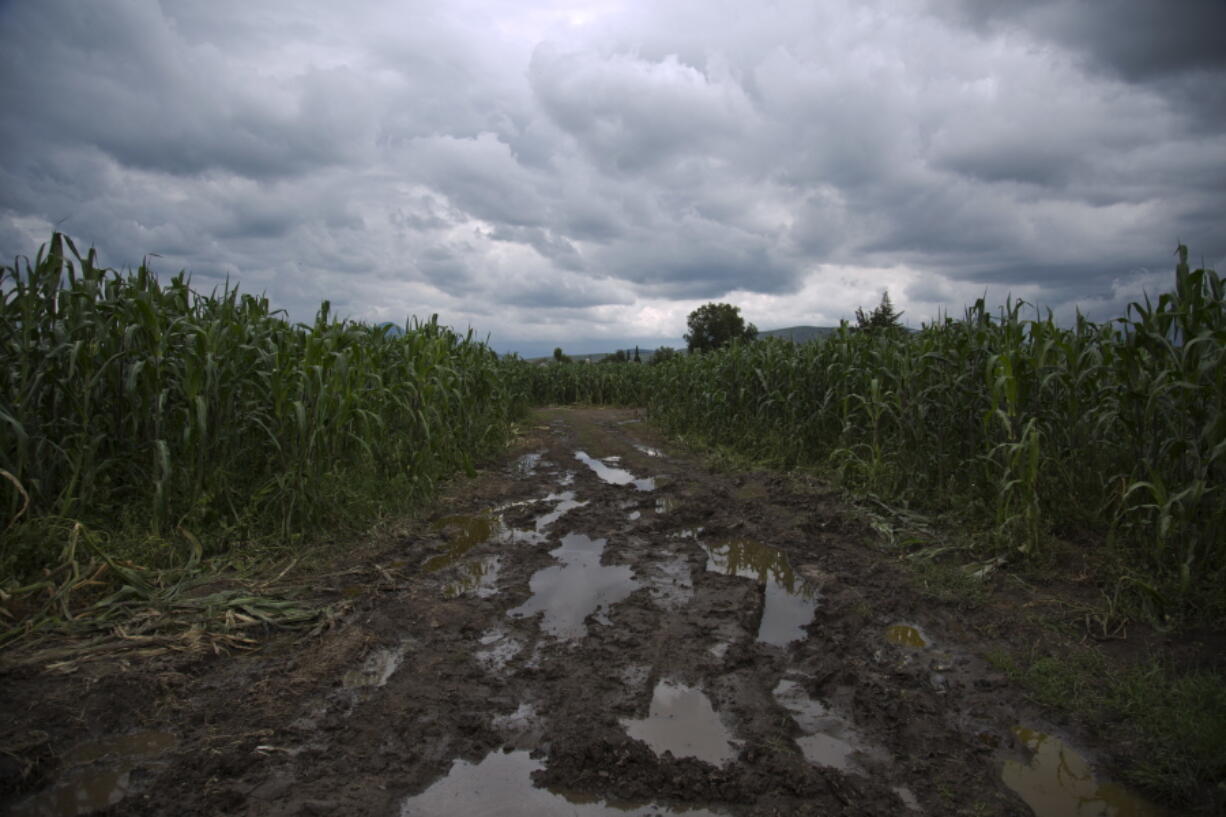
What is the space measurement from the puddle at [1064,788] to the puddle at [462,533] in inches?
145

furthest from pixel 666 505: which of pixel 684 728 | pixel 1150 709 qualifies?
pixel 1150 709

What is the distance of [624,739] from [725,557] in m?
2.73

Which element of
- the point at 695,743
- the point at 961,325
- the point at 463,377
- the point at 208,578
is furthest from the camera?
the point at 463,377

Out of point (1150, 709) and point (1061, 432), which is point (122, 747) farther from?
point (1061, 432)

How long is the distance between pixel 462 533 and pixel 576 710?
329 centimetres

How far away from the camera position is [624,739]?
2.46m

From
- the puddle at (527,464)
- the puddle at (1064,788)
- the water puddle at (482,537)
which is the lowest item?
the puddle at (1064,788)

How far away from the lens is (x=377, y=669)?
308cm

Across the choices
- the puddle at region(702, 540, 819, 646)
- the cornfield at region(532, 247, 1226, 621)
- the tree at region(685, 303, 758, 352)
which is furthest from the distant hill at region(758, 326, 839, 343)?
the tree at region(685, 303, 758, 352)

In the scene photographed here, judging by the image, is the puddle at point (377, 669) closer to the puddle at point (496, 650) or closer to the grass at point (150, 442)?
the puddle at point (496, 650)

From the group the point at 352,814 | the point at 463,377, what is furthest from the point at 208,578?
the point at 463,377

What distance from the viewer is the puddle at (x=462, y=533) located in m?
4.89

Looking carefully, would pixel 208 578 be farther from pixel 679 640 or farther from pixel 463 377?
pixel 463 377

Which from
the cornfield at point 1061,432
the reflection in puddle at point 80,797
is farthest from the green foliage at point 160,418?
the cornfield at point 1061,432
